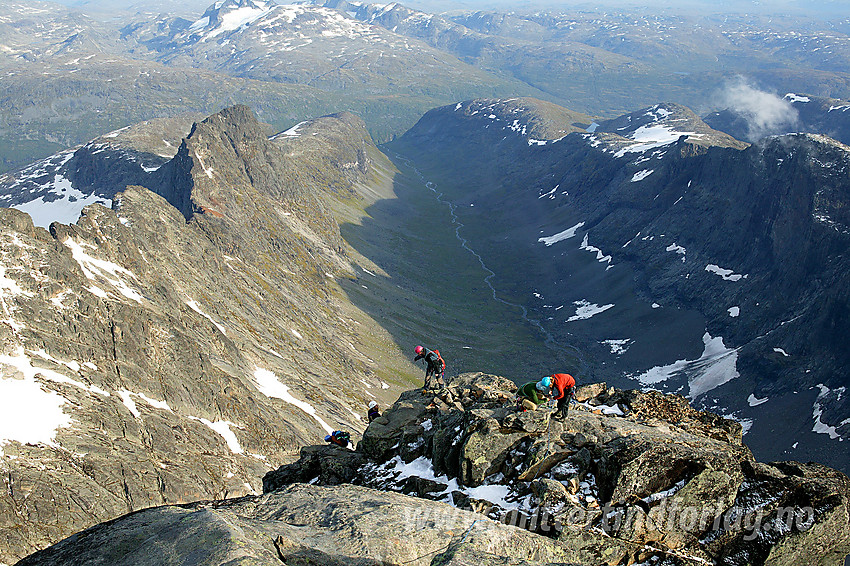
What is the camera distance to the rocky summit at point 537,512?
63.2 feet

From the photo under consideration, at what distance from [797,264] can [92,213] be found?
528 ft

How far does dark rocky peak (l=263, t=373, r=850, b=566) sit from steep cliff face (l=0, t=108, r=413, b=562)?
2507cm

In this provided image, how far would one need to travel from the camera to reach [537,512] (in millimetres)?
22625

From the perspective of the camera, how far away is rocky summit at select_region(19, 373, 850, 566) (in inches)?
758

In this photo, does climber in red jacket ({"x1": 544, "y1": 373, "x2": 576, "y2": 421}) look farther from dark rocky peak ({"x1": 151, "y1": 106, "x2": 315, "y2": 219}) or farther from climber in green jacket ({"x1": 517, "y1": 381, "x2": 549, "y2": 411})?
dark rocky peak ({"x1": 151, "y1": 106, "x2": 315, "y2": 219})

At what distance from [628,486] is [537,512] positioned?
427 cm

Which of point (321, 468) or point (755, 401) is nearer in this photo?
point (321, 468)

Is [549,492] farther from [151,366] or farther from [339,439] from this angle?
[151,366]

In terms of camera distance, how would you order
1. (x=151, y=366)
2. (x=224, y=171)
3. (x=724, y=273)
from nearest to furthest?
(x=151, y=366)
(x=224, y=171)
(x=724, y=273)

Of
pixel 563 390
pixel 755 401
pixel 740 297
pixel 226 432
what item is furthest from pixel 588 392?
pixel 740 297

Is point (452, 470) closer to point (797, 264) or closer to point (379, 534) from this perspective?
point (379, 534)

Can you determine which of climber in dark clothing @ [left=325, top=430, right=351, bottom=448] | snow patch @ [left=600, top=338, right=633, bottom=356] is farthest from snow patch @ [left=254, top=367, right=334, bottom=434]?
snow patch @ [left=600, top=338, right=633, bottom=356]

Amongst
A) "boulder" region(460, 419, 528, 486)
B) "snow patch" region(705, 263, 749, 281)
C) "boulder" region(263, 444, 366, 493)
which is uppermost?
"boulder" region(460, 419, 528, 486)

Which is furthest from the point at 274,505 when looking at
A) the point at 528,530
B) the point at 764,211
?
the point at 764,211
